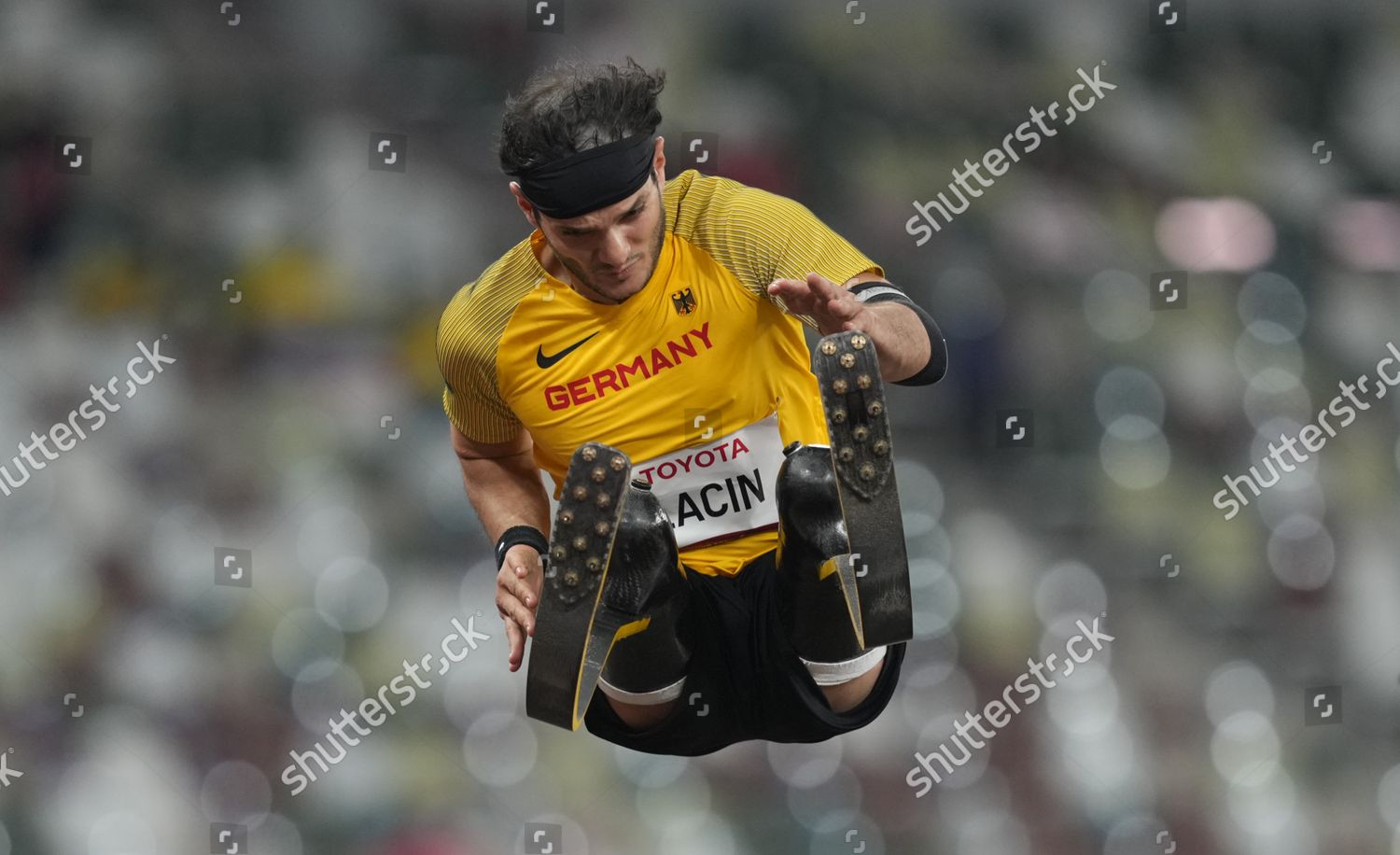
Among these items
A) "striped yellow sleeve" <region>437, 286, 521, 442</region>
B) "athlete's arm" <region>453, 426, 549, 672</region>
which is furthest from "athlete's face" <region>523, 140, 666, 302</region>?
"athlete's arm" <region>453, 426, 549, 672</region>

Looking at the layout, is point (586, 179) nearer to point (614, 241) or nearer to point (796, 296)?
point (614, 241)

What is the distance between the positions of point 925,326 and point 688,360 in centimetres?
37

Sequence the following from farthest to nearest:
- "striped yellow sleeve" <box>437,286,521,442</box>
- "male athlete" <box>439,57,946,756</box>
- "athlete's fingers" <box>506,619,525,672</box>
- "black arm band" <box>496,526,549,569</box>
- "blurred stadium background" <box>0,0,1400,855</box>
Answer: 1. "blurred stadium background" <box>0,0,1400,855</box>
2. "black arm band" <box>496,526,549,569</box>
3. "striped yellow sleeve" <box>437,286,521,442</box>
4. "athlete's fingers" <box>506,619,525,672</box>
5. "male athlete" <box>439,57,946,756</box>

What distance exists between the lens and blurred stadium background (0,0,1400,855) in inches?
146

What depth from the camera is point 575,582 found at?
1.89m

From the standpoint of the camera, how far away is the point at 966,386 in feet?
12.8

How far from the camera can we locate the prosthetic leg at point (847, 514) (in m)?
1.76

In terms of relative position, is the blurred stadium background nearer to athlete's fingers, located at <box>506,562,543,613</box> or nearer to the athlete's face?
athlete's fingers, located at <box>506,562,543,613</box>

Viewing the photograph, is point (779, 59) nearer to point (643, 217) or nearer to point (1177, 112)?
point (1177, 112)

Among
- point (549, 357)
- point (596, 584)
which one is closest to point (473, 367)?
point (549, 357)

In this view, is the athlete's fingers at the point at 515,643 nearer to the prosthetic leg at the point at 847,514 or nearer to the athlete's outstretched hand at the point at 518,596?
the athlete's outstretched hand at the point at 518,596

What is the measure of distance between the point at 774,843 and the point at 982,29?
7.70ft

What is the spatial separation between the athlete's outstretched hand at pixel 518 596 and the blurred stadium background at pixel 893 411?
1606 mm

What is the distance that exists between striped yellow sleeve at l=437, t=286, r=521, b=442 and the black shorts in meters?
0.44
